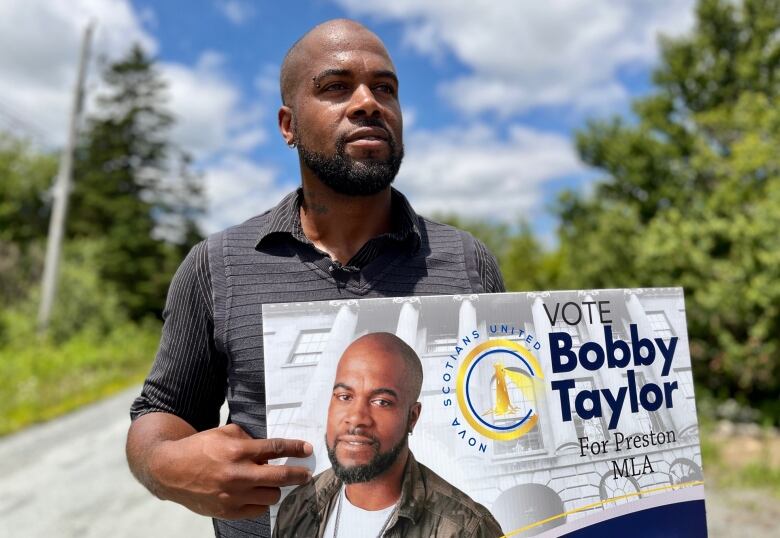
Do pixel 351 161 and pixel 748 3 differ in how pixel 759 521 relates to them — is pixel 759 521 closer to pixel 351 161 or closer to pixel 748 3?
pixel 351 161

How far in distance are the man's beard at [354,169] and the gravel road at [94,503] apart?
181 inches

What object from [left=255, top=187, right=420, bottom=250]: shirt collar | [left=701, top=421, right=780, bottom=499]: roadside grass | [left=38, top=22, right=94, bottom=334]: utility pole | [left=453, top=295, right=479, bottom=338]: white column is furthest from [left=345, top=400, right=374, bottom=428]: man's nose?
[left=38, top=22, right=94, bottom=334]: utility pole

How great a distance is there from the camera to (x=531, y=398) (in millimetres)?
1444

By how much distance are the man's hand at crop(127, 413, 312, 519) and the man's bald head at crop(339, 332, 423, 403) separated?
195 mm

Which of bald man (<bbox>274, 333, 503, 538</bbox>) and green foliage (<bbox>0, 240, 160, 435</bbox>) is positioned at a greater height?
green foliage (<bbox>0, 240, 160, 435</bbox>)

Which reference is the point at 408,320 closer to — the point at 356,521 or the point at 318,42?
the point at 356,521

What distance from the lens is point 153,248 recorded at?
122ft

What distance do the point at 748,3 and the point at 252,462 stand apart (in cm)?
1470

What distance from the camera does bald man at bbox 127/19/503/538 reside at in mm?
1535

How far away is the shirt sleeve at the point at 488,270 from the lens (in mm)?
1760

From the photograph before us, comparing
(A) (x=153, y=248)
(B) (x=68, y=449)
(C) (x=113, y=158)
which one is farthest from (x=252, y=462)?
(C) (x=113, y=158)

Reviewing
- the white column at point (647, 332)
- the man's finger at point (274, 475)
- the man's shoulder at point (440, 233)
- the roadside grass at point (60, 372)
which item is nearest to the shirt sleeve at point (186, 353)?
the man's finger at point (274, 475)

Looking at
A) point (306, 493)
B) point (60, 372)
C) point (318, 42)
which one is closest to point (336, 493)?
point (306, 493)

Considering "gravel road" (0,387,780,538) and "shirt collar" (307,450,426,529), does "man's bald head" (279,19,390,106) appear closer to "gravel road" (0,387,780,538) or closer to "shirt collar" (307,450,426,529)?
"shirt collar" (307,450,426,529)
